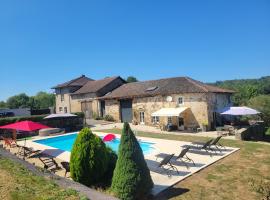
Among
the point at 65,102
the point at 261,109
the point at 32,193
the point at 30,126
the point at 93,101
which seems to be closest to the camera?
the point at 32,193

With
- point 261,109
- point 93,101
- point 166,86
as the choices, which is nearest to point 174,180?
point 166,86

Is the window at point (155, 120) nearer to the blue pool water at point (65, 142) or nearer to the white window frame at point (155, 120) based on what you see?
the white window frame at point (155, 120)

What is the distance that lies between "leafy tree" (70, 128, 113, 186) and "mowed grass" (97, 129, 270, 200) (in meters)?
3.17

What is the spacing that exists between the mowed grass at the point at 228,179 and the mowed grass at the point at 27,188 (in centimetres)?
510

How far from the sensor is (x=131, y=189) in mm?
10617

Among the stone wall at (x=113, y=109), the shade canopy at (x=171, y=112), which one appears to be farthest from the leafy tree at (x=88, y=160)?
the stone wall at (x=113, y=109)

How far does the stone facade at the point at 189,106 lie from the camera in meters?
32.9

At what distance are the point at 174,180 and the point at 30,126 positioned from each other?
13416 millimetres

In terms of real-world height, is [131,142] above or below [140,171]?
above

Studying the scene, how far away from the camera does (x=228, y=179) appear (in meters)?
13.8

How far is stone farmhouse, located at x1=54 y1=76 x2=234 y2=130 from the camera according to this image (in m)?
33.4

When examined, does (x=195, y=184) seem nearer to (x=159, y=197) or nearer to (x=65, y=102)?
(x=159, y=197)

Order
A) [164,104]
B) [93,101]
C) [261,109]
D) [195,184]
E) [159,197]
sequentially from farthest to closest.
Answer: [93,101]
[261,109]
[164,104]
[195,184]
[159,197]

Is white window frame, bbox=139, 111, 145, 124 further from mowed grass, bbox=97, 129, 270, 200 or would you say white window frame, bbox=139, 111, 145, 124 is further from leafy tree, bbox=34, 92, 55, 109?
leafy tree, bbox=34, 92, 55, 109
